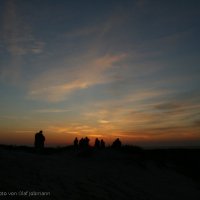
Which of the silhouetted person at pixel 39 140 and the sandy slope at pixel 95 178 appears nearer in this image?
the sandy slope at pixel 95 178

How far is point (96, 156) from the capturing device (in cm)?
2591

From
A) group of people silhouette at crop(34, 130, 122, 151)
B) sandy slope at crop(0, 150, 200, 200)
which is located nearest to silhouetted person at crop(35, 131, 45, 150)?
group of people silhouette at crop(34, 130, 122, 151)

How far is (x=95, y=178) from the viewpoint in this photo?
17.8m

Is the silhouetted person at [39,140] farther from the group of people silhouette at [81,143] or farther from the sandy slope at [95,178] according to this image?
the sandy slope at [95,178]

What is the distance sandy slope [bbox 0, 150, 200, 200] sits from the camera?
13.1 m

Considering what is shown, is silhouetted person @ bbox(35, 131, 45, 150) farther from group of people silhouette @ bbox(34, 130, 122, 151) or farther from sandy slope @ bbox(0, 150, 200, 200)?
sandy slope @ bbox(0, 150, 200, 200)

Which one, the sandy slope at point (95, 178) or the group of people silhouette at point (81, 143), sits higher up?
the group of people silhouette at point (81, 143)

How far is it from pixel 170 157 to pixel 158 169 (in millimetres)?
7280

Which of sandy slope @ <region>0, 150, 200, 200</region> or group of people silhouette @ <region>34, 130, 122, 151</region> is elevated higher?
group of people silhouette @ <region>34, 130, 122, 151</region>

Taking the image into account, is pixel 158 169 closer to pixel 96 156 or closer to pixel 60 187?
pixel 96 156

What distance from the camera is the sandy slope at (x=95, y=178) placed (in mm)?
13123

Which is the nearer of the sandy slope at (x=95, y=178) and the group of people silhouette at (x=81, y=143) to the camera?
the sandy slope at (x=95, y=178)

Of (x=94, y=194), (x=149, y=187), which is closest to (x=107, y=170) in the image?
(x=149, y=187)

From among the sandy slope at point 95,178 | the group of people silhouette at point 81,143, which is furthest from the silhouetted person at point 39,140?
the sandy slope at point 95,178
